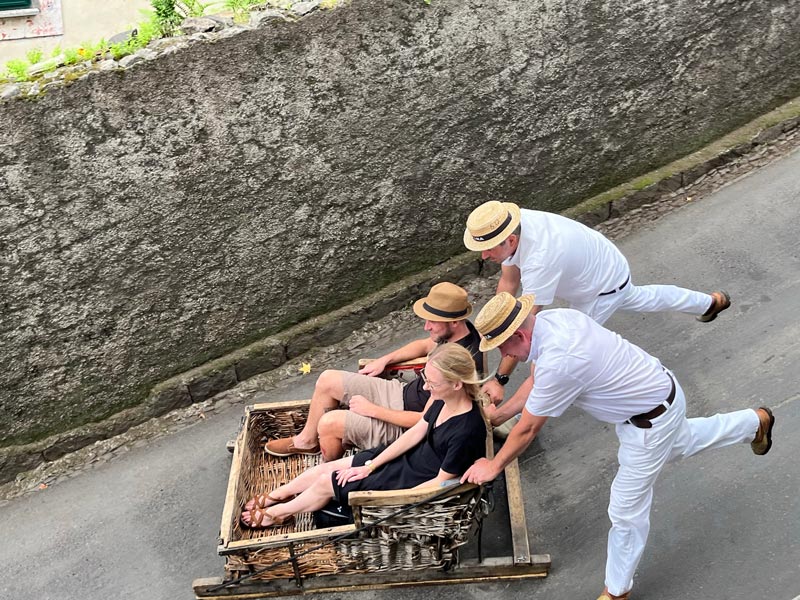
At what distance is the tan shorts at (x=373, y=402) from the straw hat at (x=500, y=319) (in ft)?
4.14

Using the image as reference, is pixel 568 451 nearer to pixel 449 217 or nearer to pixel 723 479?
pixel 723 479

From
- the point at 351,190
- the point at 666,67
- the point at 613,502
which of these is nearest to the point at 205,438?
the point at 351,190

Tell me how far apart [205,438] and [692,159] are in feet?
16.5

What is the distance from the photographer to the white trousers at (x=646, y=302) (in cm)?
536

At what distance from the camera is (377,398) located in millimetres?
5328

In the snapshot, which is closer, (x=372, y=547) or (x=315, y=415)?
(x=372, y=547)

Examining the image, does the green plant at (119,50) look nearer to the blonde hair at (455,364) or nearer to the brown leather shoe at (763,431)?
the blonde hair at (455,364)

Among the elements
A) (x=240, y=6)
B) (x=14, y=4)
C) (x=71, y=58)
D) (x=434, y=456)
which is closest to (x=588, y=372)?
(x=434, y=456)

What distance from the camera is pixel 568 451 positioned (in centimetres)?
553

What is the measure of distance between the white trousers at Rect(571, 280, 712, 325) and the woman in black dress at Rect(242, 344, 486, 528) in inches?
51.8

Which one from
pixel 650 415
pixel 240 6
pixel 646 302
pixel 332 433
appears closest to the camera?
pixel 650 415

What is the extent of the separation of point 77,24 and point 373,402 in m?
6.24

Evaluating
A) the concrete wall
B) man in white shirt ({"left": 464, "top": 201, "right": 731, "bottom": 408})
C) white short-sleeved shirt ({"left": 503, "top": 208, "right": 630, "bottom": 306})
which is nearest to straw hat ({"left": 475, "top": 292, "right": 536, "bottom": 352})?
man in white shirt ({"left": 464, "top": 201, "right": 731, "bottom": 408})

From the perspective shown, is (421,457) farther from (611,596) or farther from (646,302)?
(646,302)
